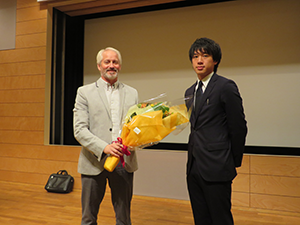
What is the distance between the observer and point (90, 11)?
15.6ft

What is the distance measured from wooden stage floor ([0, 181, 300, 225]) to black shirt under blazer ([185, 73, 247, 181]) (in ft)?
4.95

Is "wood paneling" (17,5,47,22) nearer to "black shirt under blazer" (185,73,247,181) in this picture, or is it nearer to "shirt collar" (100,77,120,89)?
"shirt collar" (100,77,120,89)

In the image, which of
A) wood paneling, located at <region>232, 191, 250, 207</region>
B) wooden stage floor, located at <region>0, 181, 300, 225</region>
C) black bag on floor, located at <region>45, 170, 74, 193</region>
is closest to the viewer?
wooden stage floor, located at <region>0, 181, 300, 225</region>

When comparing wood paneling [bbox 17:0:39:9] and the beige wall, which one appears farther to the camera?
wood paneling [bbox 17:0:39:9]

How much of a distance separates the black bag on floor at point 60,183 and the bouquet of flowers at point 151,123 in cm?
267

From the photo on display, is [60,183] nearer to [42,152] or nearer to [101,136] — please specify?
[42,152]

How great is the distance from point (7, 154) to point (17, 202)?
1.44 meters

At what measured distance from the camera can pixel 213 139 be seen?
1.55 m

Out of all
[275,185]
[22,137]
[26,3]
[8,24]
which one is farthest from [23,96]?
[275,185]

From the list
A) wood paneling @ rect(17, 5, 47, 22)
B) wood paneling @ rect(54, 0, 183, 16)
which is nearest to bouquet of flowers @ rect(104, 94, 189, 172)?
wood paneling @ rect(54, 0, 183, 16)

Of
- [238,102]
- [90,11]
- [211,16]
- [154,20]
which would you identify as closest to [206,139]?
[238,102]

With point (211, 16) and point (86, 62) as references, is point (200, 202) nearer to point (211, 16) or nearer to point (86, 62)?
point (211, 16)

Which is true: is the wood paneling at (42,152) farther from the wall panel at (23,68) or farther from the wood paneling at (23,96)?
the wall panel at (23,68)

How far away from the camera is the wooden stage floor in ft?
9.34
